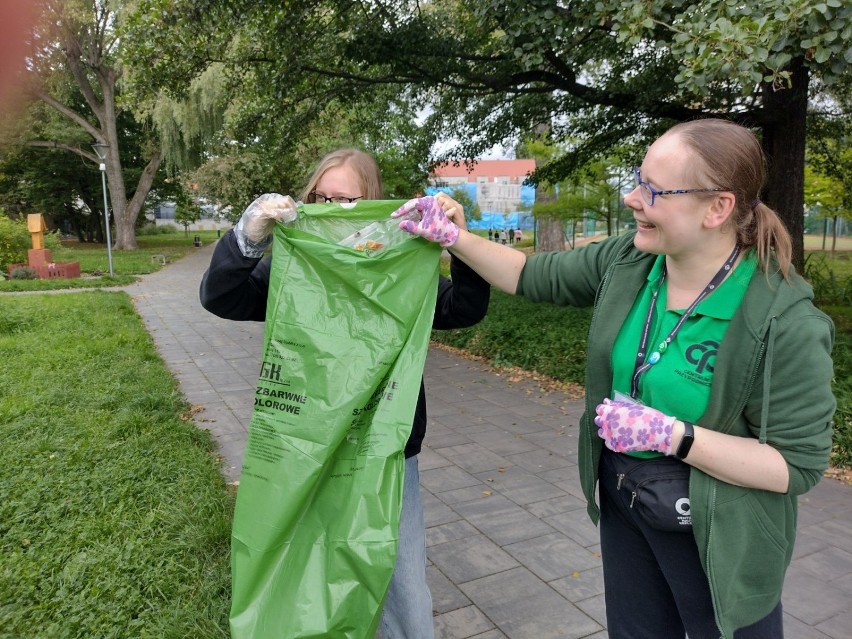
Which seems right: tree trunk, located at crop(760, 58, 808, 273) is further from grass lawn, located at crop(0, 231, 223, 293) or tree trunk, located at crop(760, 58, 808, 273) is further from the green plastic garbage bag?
grass lawn, located at crop(0, 231, 223, 293)

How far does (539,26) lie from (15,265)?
15.0 m

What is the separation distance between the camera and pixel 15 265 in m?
15.3

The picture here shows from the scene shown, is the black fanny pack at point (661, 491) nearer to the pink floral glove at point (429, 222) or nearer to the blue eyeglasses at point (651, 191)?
the blue eyeglasses at point (651, 191)

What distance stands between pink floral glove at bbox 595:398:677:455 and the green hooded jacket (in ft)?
0.34

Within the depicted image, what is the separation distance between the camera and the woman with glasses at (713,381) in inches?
54.1

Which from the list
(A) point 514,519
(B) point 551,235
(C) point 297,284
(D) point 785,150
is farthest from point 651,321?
(B) point 551,235

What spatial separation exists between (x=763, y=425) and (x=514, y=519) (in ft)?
7.67

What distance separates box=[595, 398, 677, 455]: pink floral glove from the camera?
1429 mm

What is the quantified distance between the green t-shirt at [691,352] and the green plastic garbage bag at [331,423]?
633 mm

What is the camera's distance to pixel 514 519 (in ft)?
11.6

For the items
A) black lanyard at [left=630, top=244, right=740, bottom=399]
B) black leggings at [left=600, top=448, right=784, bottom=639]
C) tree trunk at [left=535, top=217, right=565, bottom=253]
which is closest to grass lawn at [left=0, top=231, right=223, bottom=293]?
tree trunk at [left=535, top=217, right=565, bottom=253]

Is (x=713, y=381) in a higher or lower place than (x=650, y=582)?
higher

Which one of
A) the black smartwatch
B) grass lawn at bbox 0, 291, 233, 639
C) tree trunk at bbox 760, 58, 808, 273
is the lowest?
grass lawn at bbox 0, 291, 233, 639

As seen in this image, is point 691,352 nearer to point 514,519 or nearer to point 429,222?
point 429,222
